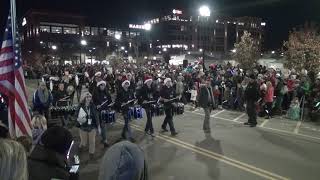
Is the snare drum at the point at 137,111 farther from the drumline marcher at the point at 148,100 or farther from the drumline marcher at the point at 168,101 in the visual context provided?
the drumline marcher at the point at 168,101

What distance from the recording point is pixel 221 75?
24.1m

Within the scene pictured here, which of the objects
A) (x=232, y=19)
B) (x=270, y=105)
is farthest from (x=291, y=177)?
(x=232, y=19)

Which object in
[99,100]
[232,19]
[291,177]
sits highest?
[232,19]

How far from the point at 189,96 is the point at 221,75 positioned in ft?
7.05

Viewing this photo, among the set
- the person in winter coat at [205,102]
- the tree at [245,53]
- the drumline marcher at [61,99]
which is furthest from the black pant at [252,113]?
the tree at [245,53]

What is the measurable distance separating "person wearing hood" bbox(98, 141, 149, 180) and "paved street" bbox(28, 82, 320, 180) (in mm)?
6125

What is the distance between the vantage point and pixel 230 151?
37.2 feet

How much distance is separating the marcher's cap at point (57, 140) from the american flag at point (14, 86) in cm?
444

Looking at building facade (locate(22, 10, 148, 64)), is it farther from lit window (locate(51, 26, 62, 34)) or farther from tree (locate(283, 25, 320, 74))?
tree (locate(283, 25, 320, 74))

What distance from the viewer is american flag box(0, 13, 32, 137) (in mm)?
7801

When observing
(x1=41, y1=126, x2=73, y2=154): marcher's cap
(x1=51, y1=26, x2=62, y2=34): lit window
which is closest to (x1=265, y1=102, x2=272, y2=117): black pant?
(x1=41, y1=126, x2=73, y2=154): marcher's cap

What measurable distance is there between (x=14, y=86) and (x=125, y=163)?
6.01 metres

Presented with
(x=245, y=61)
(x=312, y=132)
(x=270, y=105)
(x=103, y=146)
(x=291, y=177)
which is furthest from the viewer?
(x=245, y=61)

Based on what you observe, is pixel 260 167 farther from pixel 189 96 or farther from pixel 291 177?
pixel 189 96
